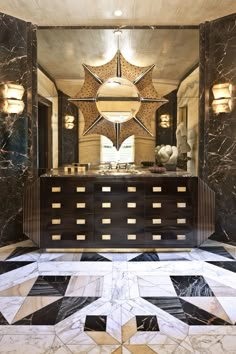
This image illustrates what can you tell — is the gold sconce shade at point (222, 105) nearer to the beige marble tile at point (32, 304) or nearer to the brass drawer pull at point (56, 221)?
the brass drawer pull at point (56, 221)

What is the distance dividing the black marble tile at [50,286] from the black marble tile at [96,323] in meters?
0.44

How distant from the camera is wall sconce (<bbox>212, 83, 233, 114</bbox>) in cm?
358

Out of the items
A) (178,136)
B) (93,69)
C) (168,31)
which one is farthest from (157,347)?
(168,31)

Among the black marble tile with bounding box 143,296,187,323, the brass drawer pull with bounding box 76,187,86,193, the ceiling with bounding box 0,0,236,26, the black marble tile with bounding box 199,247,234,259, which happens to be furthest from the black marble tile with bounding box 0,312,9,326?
the ceiling with bounding box 0,0,236,26

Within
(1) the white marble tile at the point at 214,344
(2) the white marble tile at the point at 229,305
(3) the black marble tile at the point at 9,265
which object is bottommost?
(1) the white marble tile at the point at 214,344

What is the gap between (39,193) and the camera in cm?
331

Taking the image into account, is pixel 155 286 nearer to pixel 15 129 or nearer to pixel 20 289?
pixel 20 289

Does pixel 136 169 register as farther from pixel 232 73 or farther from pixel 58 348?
pixel 58 348

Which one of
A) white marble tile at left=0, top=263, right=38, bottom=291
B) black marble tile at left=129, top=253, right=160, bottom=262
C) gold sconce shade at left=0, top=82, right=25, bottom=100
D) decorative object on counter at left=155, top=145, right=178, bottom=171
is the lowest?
white marble tile at left=0, top=263, right=38, bottom=291

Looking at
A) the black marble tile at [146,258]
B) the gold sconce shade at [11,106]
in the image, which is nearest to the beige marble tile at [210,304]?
the black marble tile at [146,258]

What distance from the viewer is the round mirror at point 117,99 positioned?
3652 mm

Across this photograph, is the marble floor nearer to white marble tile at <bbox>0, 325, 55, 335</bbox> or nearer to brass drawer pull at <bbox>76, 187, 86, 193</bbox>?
white marble tile at <bbox>0, 325, 55, 335</bbox>

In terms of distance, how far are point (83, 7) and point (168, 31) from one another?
39.7 inches

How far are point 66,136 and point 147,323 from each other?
92.0 inches
